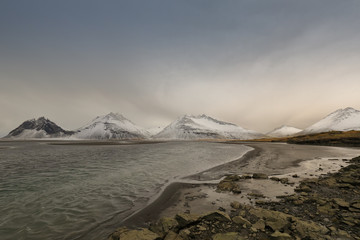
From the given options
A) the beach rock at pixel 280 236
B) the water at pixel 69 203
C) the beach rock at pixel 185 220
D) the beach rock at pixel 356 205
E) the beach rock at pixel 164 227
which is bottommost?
the water at pixel 69 203

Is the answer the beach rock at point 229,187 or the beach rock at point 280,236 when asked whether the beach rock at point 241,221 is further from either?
the beach rock at point 229,187

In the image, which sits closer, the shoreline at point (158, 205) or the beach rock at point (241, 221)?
the beach rock at point (241, 221)

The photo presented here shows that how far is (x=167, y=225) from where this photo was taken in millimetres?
8305

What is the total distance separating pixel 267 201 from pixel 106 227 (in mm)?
10503

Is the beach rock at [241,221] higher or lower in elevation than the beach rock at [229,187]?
higher

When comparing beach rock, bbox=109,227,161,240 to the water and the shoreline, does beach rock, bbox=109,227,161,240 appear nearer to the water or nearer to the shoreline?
the water

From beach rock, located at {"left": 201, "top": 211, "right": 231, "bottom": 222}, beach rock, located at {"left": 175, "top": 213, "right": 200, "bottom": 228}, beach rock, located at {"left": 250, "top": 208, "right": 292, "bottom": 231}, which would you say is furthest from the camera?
beach rock, located at {"left": 201, "top": 211, "right": 231, "bottom": 222}

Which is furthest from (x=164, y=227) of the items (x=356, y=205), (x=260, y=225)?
(x=356, y=205)

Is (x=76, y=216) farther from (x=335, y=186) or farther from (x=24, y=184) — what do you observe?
(x=335, y=186)

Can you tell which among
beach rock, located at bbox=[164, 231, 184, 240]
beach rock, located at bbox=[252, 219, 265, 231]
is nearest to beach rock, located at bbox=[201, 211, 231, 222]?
beach rock, located at bbox=[252, 219, 265, 231]

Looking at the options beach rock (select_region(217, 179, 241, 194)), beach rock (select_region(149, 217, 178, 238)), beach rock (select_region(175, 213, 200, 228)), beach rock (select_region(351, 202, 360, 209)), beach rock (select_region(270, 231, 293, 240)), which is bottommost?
beach rock (select_region(217, 179, 241, 194))

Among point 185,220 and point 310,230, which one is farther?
point 185,220

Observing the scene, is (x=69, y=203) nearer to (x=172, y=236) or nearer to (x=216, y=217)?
(x=172, y=236)

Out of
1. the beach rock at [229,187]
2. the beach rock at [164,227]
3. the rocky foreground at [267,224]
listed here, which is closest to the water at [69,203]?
A: the beach rock at [164,227]
